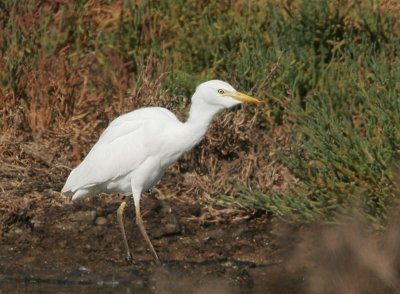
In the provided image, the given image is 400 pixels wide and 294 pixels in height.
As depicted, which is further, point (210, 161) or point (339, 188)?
point (210, 161)

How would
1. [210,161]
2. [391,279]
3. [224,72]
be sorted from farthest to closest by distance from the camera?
[224,72] < [210,161] < [391,279]

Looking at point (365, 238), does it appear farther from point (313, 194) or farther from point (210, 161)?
point (210, 161)

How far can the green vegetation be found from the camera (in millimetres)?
10812

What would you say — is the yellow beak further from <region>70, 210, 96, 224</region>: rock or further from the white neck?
<region>70, 210, 96, 224</region>: rock

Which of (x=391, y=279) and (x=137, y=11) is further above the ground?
(x=137, y=11)

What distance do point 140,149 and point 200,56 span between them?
117 inches

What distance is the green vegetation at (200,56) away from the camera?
10.8 m

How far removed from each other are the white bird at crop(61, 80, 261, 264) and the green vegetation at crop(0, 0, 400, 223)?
82 cm

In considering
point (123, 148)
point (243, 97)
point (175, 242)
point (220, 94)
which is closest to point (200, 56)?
point (175, 242)

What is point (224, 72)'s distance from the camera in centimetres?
1162

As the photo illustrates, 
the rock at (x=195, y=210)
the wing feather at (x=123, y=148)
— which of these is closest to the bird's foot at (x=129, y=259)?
the wing feather at (x=123, y=148)

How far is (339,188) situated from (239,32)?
3.12 m

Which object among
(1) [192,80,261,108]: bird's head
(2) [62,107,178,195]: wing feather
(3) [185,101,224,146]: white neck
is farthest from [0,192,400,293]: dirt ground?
(1) [192,80,261,108]: bird's head

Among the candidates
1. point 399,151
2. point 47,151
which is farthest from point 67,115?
point 399,151
